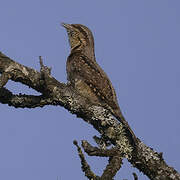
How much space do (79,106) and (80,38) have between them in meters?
3.14

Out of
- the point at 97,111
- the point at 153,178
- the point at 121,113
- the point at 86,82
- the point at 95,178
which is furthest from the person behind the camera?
the point at 86,82

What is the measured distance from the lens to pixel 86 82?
6.16 meters

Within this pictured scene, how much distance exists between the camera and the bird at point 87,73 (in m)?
5.82

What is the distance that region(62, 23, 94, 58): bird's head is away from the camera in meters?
7.25

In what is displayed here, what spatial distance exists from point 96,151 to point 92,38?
419cm

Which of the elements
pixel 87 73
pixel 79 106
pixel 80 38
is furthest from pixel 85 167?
pixel 80 38

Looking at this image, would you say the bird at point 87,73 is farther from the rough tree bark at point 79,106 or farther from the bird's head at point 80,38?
the rough tree bark at point 79,106

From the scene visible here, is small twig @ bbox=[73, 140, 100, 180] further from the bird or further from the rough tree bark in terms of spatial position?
the bird

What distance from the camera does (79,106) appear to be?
14.4 ft

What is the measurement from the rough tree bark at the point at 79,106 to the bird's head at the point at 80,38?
2800 mm

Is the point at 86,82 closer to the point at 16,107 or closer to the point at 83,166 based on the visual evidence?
the point at 16,107

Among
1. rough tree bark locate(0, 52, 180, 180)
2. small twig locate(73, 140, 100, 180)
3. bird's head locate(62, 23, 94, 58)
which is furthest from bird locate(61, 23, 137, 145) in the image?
small twig locate(73, 140, 100, 180)

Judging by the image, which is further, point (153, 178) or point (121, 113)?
point (121, 113)

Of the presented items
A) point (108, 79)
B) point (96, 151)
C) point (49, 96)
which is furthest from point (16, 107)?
point (108, 79)
